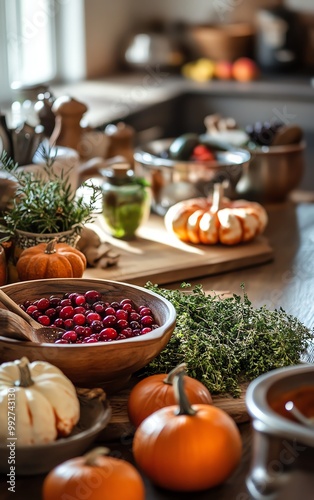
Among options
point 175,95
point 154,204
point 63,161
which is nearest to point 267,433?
point 63,161

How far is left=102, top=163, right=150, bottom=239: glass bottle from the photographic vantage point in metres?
1.99

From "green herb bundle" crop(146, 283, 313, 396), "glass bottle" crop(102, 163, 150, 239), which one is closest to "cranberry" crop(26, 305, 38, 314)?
"green herb bundle" crop(146, 283, 313, 396)

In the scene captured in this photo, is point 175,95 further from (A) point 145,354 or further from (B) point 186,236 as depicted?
(A) point 145,354

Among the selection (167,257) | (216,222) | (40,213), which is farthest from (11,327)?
(216,222)

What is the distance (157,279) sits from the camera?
181 cm

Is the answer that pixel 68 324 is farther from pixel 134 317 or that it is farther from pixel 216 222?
pixel 216 222

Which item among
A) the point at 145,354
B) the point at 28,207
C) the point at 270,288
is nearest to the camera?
the point at 145,354

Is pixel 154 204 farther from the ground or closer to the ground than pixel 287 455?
closer to the ground

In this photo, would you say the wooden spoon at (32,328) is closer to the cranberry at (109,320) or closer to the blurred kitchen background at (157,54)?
the cranberry at (109,320)

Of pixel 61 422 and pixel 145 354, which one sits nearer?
pixel 61 422

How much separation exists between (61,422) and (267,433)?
0.92 feet

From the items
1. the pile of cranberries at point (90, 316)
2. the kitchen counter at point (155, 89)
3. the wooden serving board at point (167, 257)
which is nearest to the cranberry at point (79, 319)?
the pile of cranberries at point (90, 316)

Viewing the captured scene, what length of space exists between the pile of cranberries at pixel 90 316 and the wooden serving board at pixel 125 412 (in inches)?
3.9

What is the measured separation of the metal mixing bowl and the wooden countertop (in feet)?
0.67
